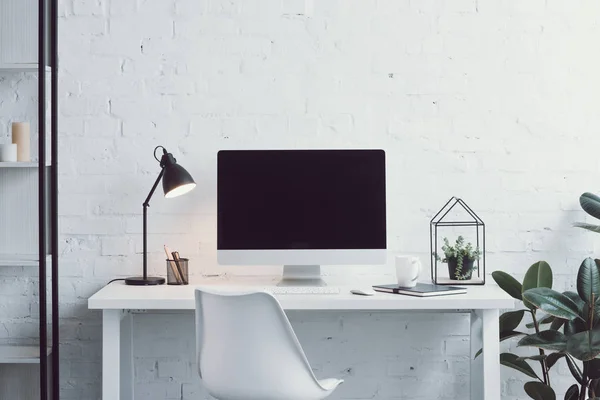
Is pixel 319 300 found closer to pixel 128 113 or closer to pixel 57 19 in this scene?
pixel 128 113

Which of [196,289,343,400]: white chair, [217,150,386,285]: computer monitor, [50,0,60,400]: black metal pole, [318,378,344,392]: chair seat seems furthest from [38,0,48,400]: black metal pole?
[318,378,344,392]: chair seat

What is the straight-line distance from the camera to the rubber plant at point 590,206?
2850mm

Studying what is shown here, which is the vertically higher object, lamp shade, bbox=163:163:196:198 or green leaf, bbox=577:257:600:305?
lamp shade, bbox=163:163:196:198

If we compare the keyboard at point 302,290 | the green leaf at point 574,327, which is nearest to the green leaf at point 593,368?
the green leaf at point 574,327

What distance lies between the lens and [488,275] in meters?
3.13

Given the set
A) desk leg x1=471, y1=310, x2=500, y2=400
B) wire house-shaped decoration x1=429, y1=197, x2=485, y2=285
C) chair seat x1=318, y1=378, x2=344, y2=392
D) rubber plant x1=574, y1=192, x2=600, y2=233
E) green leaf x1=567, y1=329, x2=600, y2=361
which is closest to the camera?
chair seat x1=318, y1=378, x2=344, y2=392

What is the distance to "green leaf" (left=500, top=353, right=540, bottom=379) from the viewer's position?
9.41ft

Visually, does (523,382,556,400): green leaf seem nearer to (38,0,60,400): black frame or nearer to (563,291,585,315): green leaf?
(563,291,585,315): green leaf

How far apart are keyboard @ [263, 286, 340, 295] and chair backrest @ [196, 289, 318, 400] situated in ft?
1.27

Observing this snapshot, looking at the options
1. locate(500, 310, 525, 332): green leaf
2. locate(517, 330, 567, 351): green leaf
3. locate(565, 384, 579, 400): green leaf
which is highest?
locate(500, 310, 525, 332): green leaf

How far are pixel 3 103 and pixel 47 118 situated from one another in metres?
0.18

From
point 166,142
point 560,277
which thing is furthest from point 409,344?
point 166,142

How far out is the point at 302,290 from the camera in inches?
107

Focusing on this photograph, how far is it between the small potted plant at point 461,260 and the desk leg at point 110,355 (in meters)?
1.21
